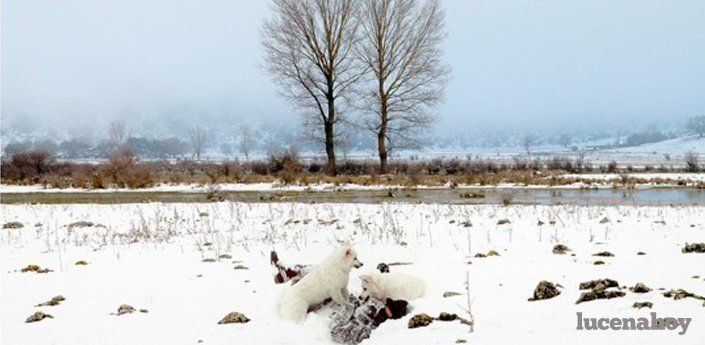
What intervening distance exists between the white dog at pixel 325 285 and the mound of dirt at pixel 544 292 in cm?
185

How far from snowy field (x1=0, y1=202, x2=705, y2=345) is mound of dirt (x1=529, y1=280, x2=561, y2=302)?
0.11m

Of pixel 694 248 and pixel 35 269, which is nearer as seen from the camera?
pixel 694 248

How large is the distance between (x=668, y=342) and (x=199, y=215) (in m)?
12.8

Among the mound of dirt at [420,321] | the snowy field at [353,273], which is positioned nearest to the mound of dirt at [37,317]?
the snowy field at [353,273]

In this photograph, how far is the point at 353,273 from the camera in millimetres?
7516

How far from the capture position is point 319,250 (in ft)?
31.3

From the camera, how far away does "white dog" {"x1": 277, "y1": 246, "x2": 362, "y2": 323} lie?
19.8ft

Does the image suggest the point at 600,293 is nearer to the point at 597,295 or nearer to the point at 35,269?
the point at 597,295

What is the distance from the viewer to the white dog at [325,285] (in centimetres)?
604

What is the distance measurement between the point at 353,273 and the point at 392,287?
126cm

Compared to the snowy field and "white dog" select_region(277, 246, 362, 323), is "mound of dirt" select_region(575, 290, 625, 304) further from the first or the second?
"white dog" select_region(277, 246, 362, 323)

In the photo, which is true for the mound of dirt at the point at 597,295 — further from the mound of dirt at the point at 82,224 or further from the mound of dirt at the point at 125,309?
the mound of dirt at the point at 82,224

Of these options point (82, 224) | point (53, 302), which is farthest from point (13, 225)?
point (53, 302)

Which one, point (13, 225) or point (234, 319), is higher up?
point (13, 225)
